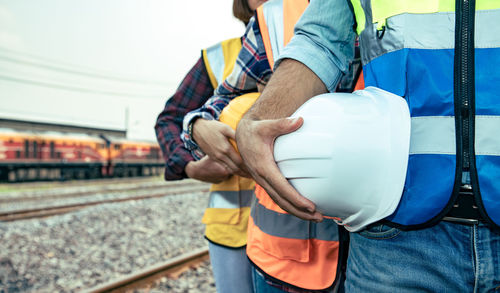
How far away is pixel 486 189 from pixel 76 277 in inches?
196

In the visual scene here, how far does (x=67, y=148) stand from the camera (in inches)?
765

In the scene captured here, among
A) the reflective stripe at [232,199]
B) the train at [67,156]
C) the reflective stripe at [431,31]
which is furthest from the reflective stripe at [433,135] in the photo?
the train at [67,156]

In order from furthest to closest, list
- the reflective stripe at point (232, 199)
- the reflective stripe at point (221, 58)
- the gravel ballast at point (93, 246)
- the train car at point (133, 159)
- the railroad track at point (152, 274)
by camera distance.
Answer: the train car at point (133, 159) → the gravel ballast at point (93, 246) → the railroad track at point (152, 274) → the reflective stripe at point (221, 58) → the reflective stripe at point (232, 199)

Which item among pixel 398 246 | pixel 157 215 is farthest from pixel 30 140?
pixel 398 246

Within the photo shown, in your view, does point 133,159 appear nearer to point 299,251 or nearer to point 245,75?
point 245,75

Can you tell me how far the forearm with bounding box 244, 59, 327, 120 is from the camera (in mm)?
926

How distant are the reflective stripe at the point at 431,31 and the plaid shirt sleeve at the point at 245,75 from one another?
2.06 feet

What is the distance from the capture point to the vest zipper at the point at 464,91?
67cm

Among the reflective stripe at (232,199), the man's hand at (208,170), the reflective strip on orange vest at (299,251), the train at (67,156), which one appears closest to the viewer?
the reflective strip on orange vest at (299,251)

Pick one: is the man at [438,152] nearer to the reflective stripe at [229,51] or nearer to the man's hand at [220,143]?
the man's hand at [220,143]

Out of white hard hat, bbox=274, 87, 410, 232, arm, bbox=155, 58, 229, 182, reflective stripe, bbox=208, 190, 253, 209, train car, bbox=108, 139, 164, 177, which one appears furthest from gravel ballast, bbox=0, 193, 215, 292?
train car, bbox=108, 139, 164, 177

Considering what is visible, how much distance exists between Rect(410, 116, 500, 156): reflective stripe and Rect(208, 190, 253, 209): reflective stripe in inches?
44.3

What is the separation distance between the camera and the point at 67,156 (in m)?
19.3

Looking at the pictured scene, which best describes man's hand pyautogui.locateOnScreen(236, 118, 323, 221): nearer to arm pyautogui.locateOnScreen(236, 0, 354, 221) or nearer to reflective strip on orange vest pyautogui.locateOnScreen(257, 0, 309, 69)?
arm pyautogui.locateOnScreen(236, 0, 354, 221)
